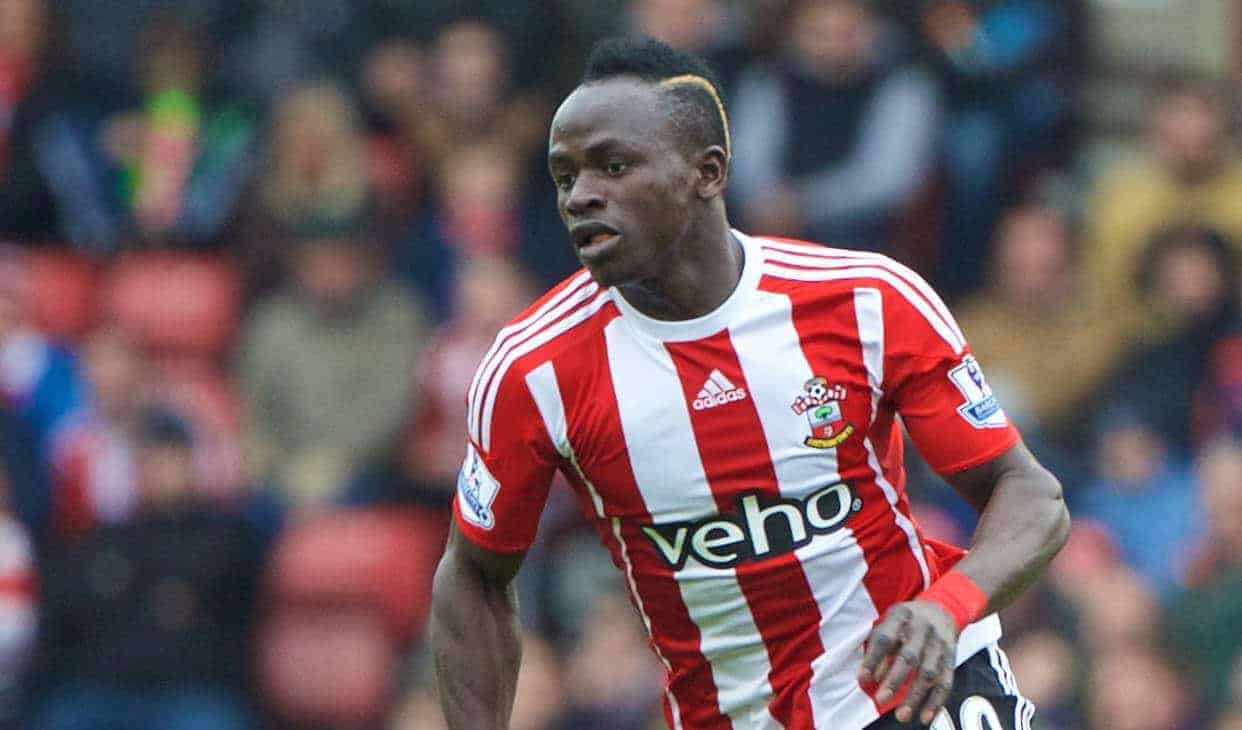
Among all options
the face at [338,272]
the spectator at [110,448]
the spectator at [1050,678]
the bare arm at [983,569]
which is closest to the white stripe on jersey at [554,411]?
the bare arm at [983,569]

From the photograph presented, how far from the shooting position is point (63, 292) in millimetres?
9742

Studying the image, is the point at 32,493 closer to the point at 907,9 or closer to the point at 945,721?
the point at 907,9

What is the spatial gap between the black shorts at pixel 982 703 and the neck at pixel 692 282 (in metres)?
0.93

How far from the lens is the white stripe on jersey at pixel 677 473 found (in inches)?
179

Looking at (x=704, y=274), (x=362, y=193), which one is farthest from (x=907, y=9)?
Answer: (x=704, y=274)

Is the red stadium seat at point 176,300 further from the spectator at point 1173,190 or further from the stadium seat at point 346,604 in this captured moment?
the spectator at point 1173,190

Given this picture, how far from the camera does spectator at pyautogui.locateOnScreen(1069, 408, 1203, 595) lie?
27.6 feet

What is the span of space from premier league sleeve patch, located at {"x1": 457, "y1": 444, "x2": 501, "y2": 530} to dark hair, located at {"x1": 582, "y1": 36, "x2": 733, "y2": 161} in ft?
2.67

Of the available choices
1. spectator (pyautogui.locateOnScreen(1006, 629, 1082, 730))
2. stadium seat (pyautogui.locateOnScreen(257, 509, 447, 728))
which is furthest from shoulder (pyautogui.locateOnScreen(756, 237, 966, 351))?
stadium seat (pyautogui.locateOnScreen(257, 509, 447, 728))

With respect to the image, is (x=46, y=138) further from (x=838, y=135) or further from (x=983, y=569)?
(x=983, y=569)

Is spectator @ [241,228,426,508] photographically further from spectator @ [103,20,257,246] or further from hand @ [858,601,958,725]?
hand @ [858,601,958,725]

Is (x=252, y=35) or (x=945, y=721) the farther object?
(x=252, y=35)

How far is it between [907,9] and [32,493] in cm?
426

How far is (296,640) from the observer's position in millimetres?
8922
